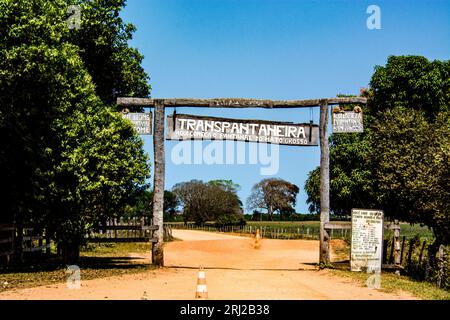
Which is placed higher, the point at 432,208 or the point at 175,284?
the point at 432,208

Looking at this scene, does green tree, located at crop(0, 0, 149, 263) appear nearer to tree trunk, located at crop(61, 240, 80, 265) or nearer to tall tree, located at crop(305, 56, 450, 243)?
tree trunk, located at crop(61, 240, 80, 265)

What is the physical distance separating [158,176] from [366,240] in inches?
287

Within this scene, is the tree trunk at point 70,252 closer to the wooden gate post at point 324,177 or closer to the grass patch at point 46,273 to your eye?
the grass patch at point 46,273

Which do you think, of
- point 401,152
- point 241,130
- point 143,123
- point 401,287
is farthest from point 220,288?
point 401,152

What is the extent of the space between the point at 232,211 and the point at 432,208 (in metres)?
72.1

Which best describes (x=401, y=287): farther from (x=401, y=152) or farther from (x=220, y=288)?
(x=401, y=152)

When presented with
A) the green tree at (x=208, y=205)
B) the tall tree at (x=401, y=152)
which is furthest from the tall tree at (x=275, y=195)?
the tall tree at (x=401, y=152)

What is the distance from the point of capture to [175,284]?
1460 centimetres

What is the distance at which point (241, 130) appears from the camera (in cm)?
1958

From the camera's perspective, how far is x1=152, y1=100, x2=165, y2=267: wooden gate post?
63.5 ft

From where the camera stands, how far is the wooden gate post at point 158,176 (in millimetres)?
19359

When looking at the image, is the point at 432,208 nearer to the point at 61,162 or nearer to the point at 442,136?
the point at 442,136

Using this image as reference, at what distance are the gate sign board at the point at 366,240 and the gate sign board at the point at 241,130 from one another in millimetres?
3193
